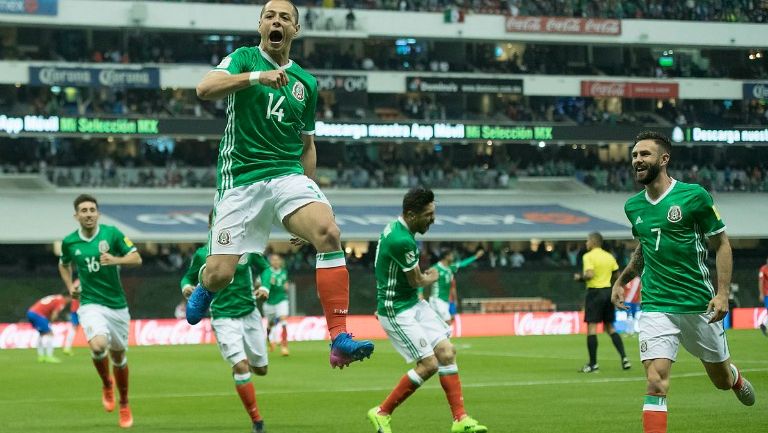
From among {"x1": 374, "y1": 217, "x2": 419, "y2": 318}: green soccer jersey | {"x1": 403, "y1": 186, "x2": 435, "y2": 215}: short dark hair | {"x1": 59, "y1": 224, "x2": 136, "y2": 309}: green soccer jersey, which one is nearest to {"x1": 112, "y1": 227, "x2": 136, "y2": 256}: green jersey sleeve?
{"x1": 59, "y1": 224, "x2": 136, "y2": 309}: green soccer jersey

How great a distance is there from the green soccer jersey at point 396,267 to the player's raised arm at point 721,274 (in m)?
3.86

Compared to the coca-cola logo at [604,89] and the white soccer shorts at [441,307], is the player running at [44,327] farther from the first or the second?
the coca-cola logo at [604,89]

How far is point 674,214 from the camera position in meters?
11.1

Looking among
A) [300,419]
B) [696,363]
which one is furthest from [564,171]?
[300,419]

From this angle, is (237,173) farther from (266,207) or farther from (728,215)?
(728,215)

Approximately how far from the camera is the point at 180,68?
2409 inches

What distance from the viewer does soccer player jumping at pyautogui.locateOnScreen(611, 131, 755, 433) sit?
36.0 ft

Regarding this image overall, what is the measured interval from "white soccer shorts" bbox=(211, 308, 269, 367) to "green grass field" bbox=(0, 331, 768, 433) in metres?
0.84

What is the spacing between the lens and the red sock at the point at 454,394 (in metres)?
13.3

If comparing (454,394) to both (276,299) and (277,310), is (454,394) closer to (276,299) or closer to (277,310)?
(277,310)

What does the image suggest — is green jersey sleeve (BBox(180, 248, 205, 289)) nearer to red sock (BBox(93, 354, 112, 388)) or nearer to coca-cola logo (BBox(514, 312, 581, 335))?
red sock (BBox(93, 354, 112, 388))

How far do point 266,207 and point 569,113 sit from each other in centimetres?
6002

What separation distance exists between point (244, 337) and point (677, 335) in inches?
239

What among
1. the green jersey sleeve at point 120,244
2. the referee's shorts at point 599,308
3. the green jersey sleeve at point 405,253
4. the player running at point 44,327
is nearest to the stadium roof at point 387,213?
the player running at point 44,327
